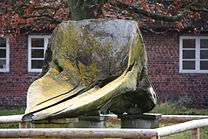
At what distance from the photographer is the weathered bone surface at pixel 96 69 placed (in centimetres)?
882

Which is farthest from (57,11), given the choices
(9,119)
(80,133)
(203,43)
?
(80,133)

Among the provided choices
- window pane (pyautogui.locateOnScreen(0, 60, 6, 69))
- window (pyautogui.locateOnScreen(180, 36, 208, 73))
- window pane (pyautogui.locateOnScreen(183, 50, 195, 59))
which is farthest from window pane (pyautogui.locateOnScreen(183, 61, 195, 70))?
window pane (pyautogui.locateOnScreen(0, 60, 6, 69))

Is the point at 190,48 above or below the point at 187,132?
above

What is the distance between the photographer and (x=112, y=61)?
9180 millimetres

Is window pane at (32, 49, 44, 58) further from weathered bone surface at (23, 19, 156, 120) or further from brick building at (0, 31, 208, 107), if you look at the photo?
weathered bone surface at (23, 19, 156, 120)

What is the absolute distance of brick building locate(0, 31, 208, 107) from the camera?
25344 mm

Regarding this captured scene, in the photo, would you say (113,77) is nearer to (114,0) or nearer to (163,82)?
(114,0)

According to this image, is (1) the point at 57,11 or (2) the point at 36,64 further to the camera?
(2) the point at 36,64

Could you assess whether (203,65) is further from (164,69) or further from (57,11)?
(57,11)

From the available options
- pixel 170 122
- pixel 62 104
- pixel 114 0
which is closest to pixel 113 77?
pixel 62 104

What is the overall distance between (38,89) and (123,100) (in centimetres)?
111

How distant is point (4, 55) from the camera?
26.0 meters

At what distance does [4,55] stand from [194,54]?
699cm

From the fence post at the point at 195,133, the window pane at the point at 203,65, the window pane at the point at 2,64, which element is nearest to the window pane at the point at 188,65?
the window pane at the point at 203,65
